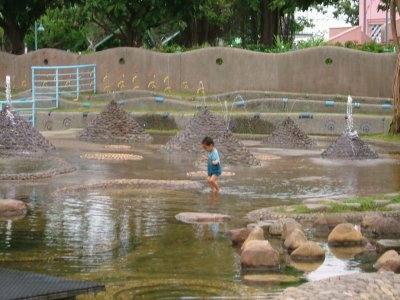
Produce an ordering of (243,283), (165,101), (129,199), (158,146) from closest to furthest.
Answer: (243,283) < (129,199) < (158,146) < (165,101)

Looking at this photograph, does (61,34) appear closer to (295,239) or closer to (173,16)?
(173,16)

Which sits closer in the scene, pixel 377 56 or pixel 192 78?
pixel 377 56

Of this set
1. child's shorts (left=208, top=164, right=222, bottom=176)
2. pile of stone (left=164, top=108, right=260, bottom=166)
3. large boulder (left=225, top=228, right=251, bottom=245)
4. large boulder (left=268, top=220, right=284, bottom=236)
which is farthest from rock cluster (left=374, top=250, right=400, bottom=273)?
pile of stone (left=164, top=108, right=260, bottom=166)

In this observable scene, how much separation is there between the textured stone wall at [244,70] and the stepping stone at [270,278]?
69.9ft

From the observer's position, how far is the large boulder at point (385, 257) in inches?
424

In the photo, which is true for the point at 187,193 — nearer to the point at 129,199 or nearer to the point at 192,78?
the point at 129,199

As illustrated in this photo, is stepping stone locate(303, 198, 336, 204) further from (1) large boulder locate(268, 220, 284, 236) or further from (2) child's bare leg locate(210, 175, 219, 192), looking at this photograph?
(1) large boulder locate(268, 220, 284, 236)

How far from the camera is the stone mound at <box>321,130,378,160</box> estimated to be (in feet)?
71.1

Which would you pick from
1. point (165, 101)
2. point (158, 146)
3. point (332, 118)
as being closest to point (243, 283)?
point (158, 146)

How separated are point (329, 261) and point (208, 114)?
Result: 36.0 ft

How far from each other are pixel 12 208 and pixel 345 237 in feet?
15.4

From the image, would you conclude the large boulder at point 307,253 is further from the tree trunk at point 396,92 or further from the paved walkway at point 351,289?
the tree trunk at point 396,92

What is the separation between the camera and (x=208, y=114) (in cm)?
2205

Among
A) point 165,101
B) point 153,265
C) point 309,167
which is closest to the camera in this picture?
point 153,265
